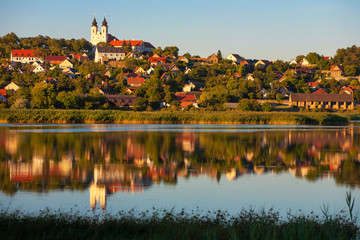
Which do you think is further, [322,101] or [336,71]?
[336,71]

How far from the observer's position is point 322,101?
3546 inches

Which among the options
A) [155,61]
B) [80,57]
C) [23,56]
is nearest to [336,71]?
[155,61]

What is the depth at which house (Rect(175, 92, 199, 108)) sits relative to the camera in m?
80.0

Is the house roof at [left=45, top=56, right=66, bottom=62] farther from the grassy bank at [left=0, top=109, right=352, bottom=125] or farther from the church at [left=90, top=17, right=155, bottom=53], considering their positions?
the grassy bank at [left=0, top=109, right=352, bottom=125]

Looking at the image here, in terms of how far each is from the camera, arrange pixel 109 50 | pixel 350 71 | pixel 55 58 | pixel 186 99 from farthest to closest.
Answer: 1. pixel 109 50
2. pixel 55 58
3. pixel 350 71
4. pixel 186 99

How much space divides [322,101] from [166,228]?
85.1 metres

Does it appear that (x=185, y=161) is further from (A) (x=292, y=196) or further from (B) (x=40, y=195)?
(B) (x=40, y=195)

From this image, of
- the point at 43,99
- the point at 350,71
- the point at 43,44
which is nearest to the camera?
the point at 43,99

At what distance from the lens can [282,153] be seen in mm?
25938

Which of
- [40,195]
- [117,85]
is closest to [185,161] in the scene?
[40,195]

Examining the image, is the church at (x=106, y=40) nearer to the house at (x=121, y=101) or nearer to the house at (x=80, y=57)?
the house at (x=80, y=57)

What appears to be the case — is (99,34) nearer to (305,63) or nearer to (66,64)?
(66,64)

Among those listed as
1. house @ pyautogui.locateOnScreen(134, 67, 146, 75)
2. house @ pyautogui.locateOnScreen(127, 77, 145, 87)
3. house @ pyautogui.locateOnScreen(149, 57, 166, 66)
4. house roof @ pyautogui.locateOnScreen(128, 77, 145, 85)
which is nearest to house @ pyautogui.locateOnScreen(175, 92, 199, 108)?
house @ pyautogui.locateOnScreen(127, 77, 145, 87)

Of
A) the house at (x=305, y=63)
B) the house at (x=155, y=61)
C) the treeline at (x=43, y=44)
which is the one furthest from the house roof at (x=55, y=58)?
the house at (x=305, y=63)
